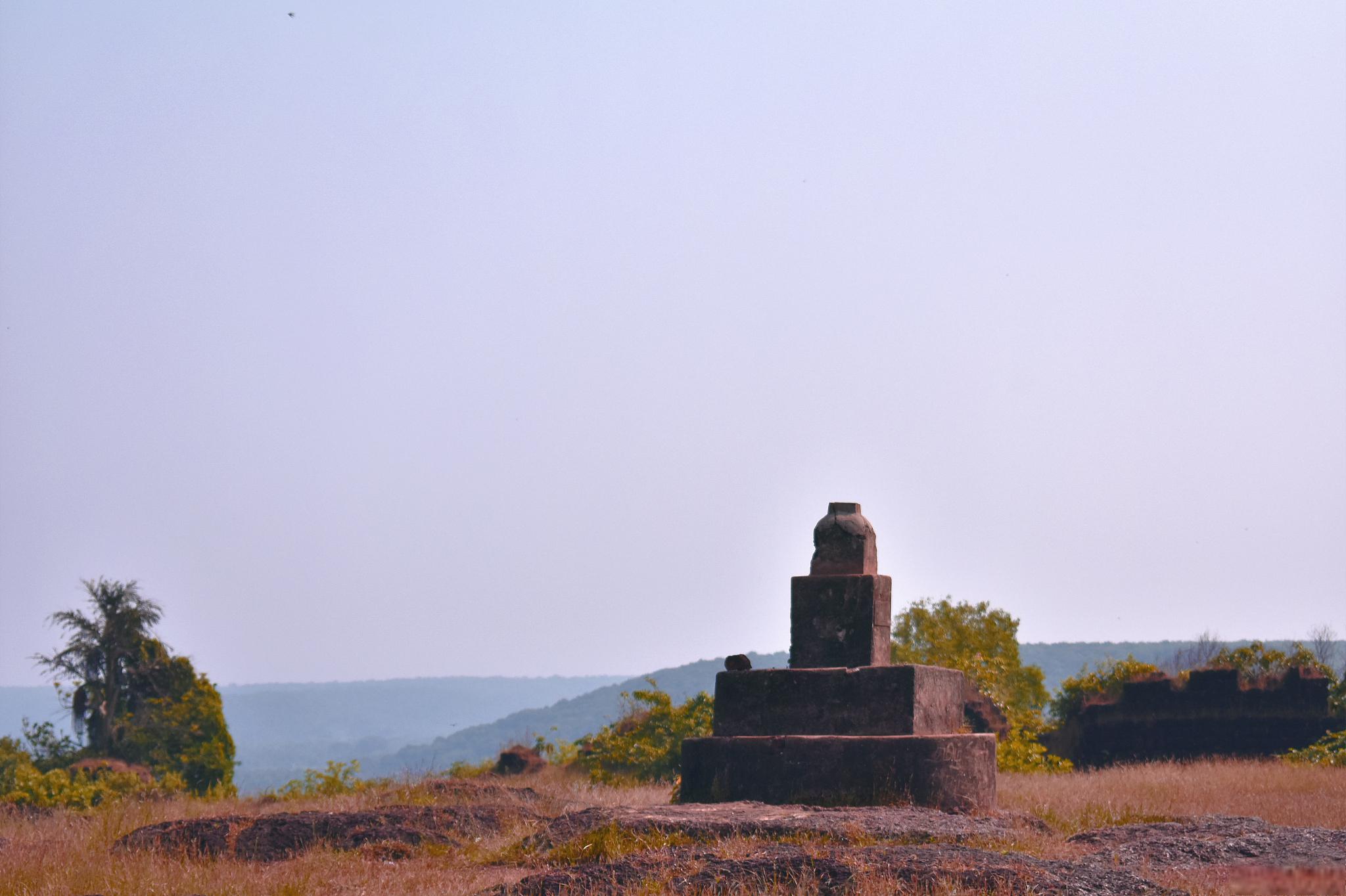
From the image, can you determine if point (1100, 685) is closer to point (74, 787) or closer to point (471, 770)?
point (471, 770)

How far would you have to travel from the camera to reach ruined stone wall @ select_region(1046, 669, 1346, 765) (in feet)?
80.9

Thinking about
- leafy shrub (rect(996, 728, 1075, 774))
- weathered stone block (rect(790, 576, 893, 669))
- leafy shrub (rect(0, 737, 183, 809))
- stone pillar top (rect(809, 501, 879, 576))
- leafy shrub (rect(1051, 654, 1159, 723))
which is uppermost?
stone pillar top (rect(809, 501, 879, 576))

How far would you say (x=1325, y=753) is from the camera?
21.4 m

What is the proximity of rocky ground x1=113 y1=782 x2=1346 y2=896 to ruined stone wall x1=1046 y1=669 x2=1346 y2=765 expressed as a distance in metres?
15.4

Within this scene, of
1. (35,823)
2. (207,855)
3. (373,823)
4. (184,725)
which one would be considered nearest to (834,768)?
(373,823)

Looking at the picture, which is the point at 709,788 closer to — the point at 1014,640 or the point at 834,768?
the point at 834,768

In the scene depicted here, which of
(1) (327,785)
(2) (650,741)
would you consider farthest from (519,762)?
(1) (327,785)

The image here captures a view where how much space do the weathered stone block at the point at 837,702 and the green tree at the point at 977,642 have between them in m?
23.4

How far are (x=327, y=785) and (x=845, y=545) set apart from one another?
9.92 metres

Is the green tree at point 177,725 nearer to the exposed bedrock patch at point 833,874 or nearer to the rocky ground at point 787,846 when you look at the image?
the rocky ground at point 787,846

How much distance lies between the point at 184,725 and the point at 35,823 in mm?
19383

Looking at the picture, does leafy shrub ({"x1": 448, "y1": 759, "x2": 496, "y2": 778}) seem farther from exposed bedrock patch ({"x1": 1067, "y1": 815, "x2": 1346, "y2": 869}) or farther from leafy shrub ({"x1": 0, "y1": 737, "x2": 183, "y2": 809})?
exposed bedrock patch ({"x1": 1067, "y1": 815, "x2": 1346, "y2": 869})

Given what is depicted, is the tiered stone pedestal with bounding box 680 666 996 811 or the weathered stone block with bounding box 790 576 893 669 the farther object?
the weathered stone block with bounding box 790 576 893 669

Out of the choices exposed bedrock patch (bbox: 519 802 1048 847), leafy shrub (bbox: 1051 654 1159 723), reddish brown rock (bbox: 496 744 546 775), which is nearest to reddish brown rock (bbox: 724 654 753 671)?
exposed bedrock patch (bbox: 519 802 1048 847)
